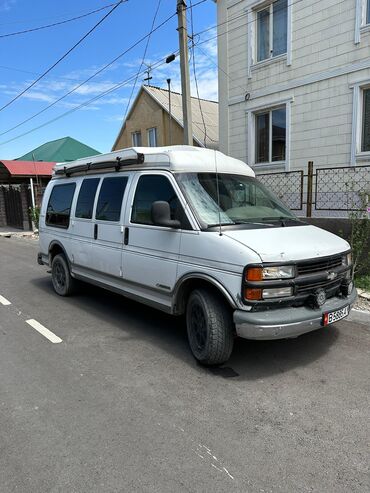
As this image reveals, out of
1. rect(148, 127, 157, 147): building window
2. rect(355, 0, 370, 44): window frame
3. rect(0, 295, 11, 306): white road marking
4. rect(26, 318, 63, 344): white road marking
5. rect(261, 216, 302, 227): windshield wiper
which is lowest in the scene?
rect(0, 295, 11, 306): white road marking

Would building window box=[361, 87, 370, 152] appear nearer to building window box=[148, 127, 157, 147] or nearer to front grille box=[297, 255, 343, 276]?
front grille box=[297, 255, 343, 276]

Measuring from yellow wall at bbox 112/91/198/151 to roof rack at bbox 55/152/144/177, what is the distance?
12.8m

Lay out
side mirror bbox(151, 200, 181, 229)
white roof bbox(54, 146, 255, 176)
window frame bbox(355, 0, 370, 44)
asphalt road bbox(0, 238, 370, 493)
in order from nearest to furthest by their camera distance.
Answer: asphalt road bbox(0, 238, 370, 493) < side mirror bbox(151, 200, 181, 229) < white roof bbox(54, 146, 255, 176) < window frame bbox(355, 0, 370, 44)

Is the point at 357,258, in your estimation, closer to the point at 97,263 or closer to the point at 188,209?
the point at 188,209

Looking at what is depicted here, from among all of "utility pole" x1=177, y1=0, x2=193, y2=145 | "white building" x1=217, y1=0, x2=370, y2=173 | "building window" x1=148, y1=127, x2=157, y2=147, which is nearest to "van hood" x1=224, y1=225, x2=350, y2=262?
"utility pole" x1=177, y1=0, x2=193, y2=145

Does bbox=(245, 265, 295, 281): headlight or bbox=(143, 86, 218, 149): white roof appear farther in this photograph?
bbox=(143, 86, 218, 149): white roof

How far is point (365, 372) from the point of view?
384 centimetres

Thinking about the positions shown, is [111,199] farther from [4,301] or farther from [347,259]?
[347,259]

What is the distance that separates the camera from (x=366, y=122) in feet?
30.9

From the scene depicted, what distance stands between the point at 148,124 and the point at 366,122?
1302cm

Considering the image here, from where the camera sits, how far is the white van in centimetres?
352

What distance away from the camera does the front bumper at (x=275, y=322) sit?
3.45 meters

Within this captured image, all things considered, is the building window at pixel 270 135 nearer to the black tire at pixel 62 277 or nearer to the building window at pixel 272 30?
the building window at pixel 272 30

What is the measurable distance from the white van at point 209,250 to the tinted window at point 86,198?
2 centimetres
